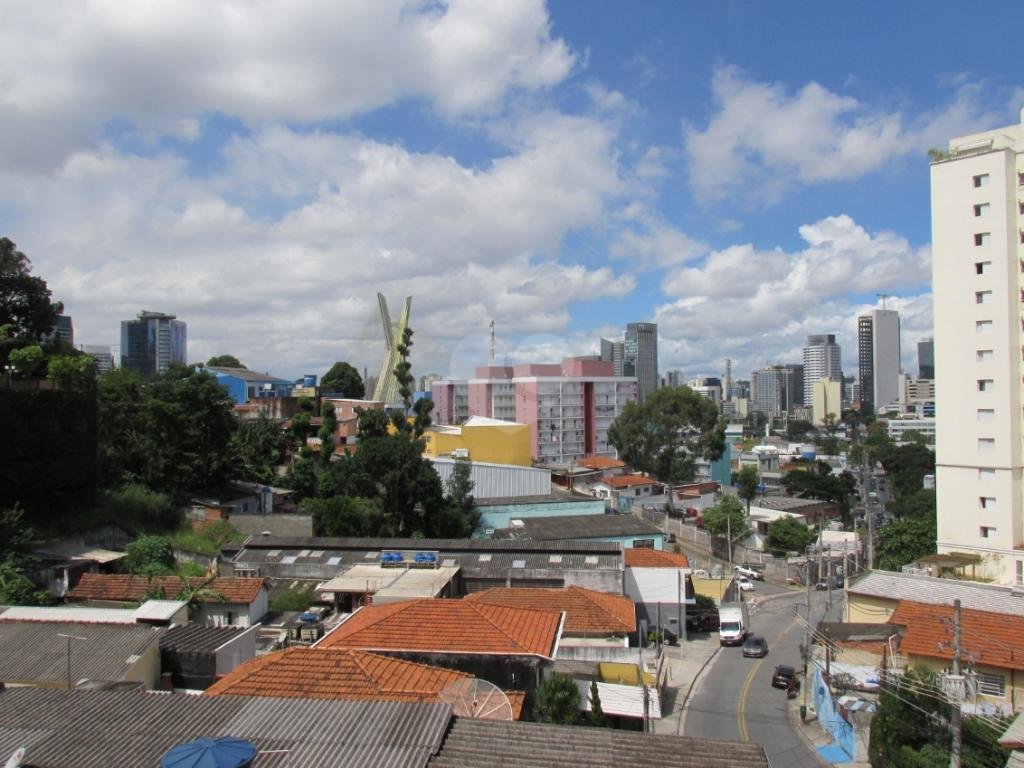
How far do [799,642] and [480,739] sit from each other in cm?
1754

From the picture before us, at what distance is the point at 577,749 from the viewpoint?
8102 millimetres

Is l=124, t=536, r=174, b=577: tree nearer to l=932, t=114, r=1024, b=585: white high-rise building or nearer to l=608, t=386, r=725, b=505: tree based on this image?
l=932, t=114, r=1024, b=585: white high-rise building

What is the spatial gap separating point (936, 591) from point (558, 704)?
1359cm

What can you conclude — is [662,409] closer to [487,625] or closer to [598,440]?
[598,440]

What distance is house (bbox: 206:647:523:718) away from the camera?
35.8ft

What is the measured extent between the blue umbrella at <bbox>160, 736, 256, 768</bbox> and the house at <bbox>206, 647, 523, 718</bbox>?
2750 mm

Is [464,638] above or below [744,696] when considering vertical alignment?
above

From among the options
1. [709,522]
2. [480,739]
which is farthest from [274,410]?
[480,739]

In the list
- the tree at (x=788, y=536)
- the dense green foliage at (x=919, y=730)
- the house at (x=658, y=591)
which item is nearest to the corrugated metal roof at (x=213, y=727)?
the dense green foliage at (x=919, y=730)

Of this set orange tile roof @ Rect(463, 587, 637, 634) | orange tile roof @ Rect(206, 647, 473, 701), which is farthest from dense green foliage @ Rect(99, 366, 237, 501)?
orange tile roof @ Rect(206, 647, 473, 701)

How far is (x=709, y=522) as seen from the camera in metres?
35.8

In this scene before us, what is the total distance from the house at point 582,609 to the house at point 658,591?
2.87m

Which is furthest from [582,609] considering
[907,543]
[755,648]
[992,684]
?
[907,543]

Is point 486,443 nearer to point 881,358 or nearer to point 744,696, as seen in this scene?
point 744,696
